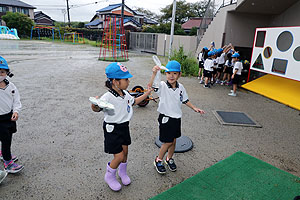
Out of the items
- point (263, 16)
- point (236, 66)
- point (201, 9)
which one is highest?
point (201, 9)

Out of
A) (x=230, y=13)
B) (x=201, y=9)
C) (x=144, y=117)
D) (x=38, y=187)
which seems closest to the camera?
(x=38, y=187)

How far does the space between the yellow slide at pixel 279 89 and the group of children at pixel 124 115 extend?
5.15 metres

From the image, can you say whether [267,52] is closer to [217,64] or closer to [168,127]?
[217,64]

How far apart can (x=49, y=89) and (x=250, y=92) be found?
23.7 ft

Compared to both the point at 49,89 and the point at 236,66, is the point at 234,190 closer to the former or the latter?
the point at 236,66

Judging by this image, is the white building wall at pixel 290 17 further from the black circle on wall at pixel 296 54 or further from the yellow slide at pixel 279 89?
the black circle on wall at pixel 296 54

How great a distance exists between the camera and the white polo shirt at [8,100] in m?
2.69

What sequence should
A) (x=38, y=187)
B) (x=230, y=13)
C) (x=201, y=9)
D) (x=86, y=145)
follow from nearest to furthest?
(x=38, y=187)
(x=86, y=145)
(x=230, y=13)
(x=201, y=9)

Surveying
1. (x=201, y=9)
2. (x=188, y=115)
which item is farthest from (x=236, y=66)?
(x=201, y=9)

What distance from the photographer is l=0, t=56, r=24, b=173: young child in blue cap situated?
8.84 feet

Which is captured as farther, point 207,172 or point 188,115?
point 188,115

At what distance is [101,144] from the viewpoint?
3.85 metres

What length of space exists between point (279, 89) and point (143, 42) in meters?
16.4

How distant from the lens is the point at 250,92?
27.3ft
